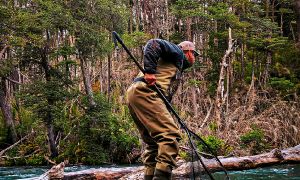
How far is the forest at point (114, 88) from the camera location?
1490 cm

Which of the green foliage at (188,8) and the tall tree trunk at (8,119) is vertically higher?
the green foliage at (188,8)

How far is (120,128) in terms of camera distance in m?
15.4

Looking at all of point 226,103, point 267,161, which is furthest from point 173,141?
point 226,103

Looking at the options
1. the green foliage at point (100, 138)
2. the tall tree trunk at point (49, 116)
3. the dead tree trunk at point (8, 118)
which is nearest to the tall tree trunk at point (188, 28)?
the green foliage at point (100, 138)

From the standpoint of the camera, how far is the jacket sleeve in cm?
A: 417

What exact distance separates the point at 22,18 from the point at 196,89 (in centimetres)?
723

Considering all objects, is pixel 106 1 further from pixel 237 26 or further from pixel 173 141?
pixel 173 141

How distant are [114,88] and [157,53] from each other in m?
14.4

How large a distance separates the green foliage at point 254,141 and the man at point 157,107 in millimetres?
9970

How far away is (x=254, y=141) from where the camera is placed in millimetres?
14031

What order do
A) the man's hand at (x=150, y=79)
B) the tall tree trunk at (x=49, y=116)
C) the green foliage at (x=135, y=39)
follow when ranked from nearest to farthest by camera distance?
the man's hand at (x=150, y=79) < the tall tree trunk at (x=49, y=116) < the green foliage at (x=135, y=39)

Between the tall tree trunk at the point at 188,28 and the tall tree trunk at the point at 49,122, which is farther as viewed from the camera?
the tall tree trunk at the point at 188,28

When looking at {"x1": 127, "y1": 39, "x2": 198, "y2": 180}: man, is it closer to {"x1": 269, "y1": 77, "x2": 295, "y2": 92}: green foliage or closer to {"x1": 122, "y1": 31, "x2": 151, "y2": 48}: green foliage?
{"x1": 269, "y1": 77, "x2": 295, "y2": 92}: green foliage

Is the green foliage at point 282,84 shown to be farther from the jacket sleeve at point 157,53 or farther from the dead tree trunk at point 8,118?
the jacket sleeve at point 157,53
